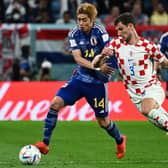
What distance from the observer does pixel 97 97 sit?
10594 mm

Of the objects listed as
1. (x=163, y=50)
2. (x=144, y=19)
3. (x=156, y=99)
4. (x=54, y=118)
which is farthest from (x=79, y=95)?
(x=144, y=19)

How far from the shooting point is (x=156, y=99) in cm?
986

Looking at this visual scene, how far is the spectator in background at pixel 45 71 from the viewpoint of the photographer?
60.4 ft

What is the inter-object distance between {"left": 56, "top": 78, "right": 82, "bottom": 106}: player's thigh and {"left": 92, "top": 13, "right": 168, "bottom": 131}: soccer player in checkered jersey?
55 cm

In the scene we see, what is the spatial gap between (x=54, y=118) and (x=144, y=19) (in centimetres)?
1090

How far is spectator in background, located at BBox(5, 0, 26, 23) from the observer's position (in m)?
19.9

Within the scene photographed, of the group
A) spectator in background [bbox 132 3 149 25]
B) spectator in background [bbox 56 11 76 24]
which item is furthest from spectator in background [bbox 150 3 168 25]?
spectator in background [bbox 56 11 76 24]

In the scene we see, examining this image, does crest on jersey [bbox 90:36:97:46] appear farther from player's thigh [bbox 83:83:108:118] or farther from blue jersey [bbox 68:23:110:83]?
player's thigh [bbox 83:83:108:118]

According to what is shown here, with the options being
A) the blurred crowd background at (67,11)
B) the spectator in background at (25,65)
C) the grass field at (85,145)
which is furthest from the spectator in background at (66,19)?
the grass field at (85,145)

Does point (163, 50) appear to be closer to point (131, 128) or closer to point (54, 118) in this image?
point (131, 128)

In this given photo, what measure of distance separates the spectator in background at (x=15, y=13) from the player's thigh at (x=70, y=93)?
9564 millimetres

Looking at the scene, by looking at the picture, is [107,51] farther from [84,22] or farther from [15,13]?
[15,13]

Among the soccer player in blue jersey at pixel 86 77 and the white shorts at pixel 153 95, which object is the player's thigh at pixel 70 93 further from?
the white shorts at pixel 153 95

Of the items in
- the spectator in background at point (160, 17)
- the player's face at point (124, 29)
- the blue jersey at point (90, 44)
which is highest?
the player's face at point (124, 29)
